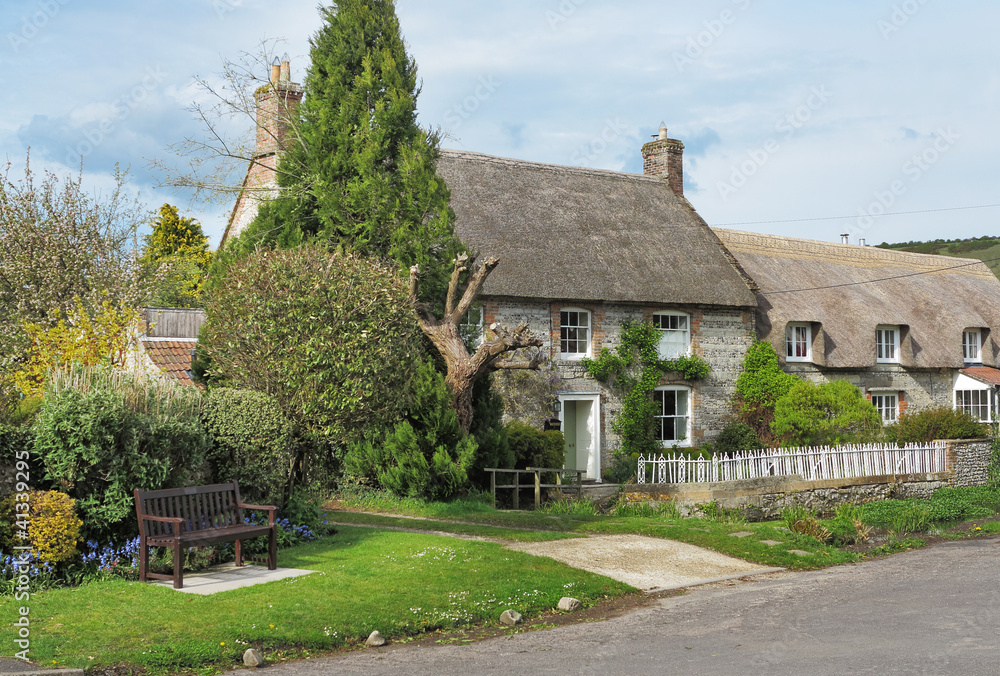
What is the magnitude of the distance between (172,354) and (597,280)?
10770 millimetres

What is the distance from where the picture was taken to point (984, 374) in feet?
101

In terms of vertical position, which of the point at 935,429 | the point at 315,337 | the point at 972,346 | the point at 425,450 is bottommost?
the point at 425,450

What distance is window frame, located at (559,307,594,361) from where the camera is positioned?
915 inches

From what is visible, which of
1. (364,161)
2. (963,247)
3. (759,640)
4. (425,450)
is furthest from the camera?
(963,247)

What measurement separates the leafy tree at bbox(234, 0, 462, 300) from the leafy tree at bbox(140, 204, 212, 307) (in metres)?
9.78

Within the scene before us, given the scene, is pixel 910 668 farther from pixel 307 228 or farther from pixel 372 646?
pixel 307 228

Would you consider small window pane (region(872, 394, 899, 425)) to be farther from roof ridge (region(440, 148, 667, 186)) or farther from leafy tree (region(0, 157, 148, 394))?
leafy tree (region(0, 157, 148, 394))

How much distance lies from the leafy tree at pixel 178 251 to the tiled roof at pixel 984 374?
2548 centimetres

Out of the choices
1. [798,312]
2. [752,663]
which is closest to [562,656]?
[752,663]

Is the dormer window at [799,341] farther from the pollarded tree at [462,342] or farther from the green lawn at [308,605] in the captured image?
the green lawn at [308,605]

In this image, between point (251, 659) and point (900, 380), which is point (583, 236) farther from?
point (251, 659)

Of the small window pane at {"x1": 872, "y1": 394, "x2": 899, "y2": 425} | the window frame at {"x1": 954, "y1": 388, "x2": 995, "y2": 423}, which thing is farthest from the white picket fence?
the window frame at {"x1": 954, "y1": 388, "x2": 995, "y2": 423}

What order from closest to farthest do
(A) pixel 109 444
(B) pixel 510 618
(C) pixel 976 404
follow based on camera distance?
(B) pixel 510 618 → (A) pixel 109 444 → (C) pixel 976 404

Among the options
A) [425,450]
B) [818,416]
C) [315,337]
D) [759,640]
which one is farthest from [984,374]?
[759,640]
